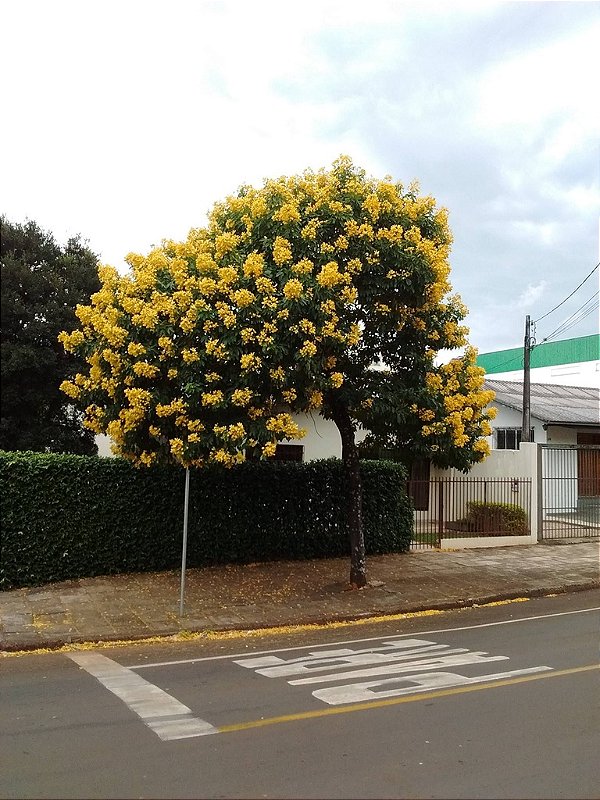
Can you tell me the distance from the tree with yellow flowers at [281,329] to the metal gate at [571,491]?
29.4 ft

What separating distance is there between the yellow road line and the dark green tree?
37.6 ft

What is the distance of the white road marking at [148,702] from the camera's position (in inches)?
198

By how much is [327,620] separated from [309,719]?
467 cm

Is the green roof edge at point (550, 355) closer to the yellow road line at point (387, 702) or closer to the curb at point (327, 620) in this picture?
the curb at point (327, 620)

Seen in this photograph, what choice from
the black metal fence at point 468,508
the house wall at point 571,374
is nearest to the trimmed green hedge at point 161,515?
the black metal fence at point 468,508

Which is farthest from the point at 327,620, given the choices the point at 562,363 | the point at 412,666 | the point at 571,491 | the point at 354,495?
the point at 562,363

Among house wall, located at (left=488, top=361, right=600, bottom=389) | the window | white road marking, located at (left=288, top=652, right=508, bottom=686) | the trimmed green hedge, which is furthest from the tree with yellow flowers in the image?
house wall, located at (left=488, top=361, right=600, bottom=389)

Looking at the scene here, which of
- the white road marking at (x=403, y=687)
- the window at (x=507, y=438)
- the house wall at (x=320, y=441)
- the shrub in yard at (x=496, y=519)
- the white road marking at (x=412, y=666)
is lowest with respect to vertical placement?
the white road marking at (x=412, y=666)

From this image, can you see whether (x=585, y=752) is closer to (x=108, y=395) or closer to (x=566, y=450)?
(x=108, y=395)

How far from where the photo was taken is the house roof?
23.3 m

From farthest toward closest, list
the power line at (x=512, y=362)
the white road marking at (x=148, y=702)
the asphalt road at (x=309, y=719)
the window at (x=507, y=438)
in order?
the power line at (x=512, y=362)
the window at (x=507, y=438)
the white road marking at (x=148, y=702)
the asphalt road at (x=309, y=719)

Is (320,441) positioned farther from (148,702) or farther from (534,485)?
(148,702)

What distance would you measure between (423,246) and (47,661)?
7.01 meters

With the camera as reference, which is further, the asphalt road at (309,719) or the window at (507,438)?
the window at (507,438)
